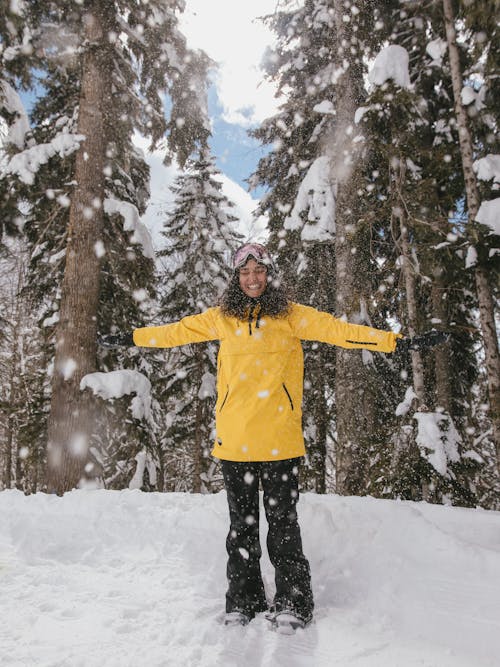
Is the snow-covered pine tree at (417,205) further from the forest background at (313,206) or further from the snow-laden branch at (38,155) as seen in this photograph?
the snow-laden branch at (38,155)

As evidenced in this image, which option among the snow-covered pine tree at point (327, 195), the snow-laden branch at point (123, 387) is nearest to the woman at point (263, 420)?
the snow-covered pine tree at point (327, 195)

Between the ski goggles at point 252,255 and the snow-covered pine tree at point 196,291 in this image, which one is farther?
the snow-covered pine tree at point 196,291

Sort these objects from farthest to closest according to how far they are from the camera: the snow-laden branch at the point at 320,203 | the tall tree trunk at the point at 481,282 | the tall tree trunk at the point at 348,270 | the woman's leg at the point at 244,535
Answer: the snow-laden branch at the point at 320,203
the tall tree trunk at the point at 348,270
the tall tree trunk at the point at 481,282
the woman's leg at the point at 244,535

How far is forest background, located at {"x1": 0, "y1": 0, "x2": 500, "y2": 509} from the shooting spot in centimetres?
641

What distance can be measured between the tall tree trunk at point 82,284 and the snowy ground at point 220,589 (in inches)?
Result: 83.4

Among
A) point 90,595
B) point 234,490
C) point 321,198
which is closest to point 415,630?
point 234,490

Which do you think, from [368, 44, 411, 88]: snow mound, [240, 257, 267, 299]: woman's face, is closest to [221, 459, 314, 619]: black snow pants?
[240, 257, 267, 299]: woman's face

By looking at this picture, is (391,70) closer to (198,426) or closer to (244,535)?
(244,535)

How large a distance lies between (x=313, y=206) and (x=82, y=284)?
4.51 metres

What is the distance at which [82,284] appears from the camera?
7316 mm

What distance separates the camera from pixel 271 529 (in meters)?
3.05

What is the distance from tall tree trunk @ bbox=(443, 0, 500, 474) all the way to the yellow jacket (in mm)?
3469

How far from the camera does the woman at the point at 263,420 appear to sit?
9.52ft

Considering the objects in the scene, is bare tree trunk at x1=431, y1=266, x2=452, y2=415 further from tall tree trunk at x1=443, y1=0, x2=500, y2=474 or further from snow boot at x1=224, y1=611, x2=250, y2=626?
snow boot at x1=224, y1=611, x2=250, y2=626
